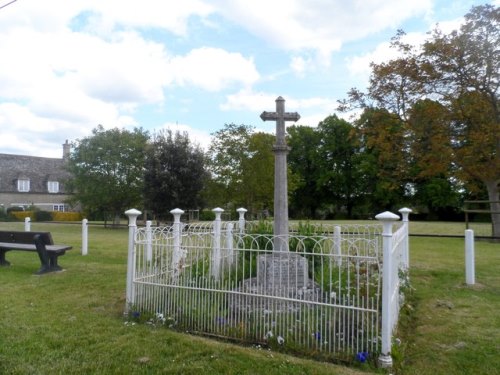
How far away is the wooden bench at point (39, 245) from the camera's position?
8.98 meters

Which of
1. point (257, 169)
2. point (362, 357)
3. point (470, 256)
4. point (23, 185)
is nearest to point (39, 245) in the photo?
point (362, 357)

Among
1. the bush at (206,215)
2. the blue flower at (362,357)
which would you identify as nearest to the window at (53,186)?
the bush at (206,215)

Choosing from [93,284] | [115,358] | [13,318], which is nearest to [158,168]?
[93,284]

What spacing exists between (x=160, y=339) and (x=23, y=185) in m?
46.8

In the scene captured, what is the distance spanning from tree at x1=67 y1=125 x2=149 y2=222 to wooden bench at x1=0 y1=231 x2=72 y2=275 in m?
17.3

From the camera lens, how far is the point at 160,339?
477cm

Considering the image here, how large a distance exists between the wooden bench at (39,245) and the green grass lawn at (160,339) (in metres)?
0.91

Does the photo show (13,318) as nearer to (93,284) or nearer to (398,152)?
(93,284)

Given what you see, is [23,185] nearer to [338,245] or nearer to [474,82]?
[474,82]

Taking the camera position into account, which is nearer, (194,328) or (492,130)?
(194,328)

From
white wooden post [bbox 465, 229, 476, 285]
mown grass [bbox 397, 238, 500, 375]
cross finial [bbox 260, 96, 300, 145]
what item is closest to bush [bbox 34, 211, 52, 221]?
mown grass [bbox 397, 238, 500, 375]

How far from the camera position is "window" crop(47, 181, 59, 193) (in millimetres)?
47250

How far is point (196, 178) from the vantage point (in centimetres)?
2509

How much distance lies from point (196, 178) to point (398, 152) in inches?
462
